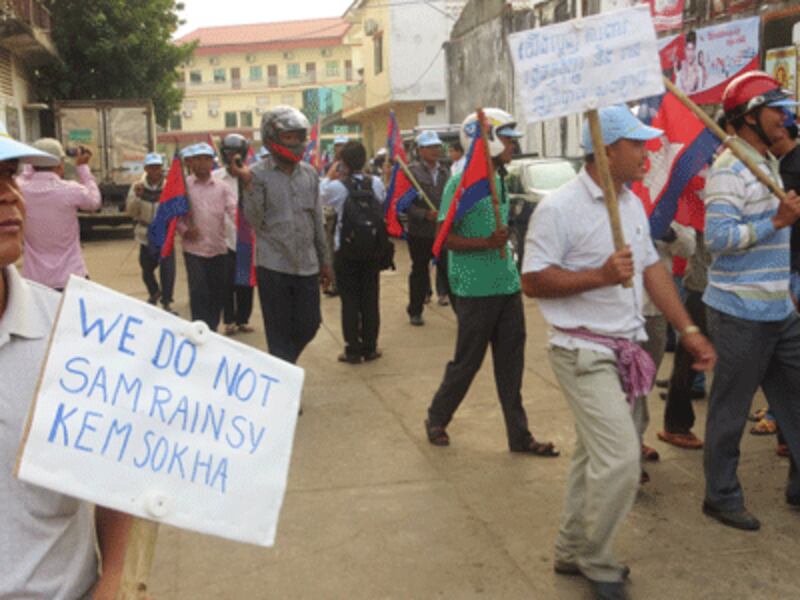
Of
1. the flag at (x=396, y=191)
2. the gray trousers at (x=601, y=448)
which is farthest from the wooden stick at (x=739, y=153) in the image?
the flag at (x=396, y=191)

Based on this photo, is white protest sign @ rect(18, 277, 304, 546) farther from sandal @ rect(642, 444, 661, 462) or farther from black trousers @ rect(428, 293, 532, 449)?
sandal @ rect(642, 444, 661, 462)

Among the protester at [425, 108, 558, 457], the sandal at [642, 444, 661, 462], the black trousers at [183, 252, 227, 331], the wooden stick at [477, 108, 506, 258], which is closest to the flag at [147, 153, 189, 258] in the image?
the black trousers at [183, 252, 227, 331]

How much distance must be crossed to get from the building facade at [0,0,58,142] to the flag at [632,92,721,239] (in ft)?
62.2

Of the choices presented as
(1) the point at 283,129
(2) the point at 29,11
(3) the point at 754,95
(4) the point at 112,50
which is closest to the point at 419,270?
(1) the point at 283,129

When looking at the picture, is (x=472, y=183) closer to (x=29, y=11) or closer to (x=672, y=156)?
(x=672, y=156)

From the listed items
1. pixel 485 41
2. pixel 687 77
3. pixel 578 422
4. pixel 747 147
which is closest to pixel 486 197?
pixel 747 147

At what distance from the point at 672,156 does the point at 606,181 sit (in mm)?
1242

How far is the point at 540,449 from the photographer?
5.27 metres

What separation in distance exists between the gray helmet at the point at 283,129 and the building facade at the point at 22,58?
16.5 m

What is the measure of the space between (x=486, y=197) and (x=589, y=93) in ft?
5.77

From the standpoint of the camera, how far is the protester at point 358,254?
7.83 m

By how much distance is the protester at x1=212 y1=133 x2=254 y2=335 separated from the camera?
7.98m

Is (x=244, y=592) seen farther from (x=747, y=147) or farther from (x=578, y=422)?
(x=747, y=147)

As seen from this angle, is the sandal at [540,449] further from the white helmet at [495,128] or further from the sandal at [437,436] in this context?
the white helmet at [495,128]
